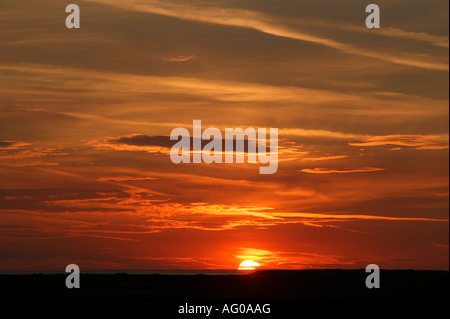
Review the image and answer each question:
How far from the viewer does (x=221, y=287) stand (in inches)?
2345

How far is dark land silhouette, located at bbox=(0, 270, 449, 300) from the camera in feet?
178

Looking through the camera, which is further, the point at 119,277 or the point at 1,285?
the point at 119,277

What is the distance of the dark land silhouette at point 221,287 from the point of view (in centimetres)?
5434

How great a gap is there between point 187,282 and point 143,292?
7.39 m
